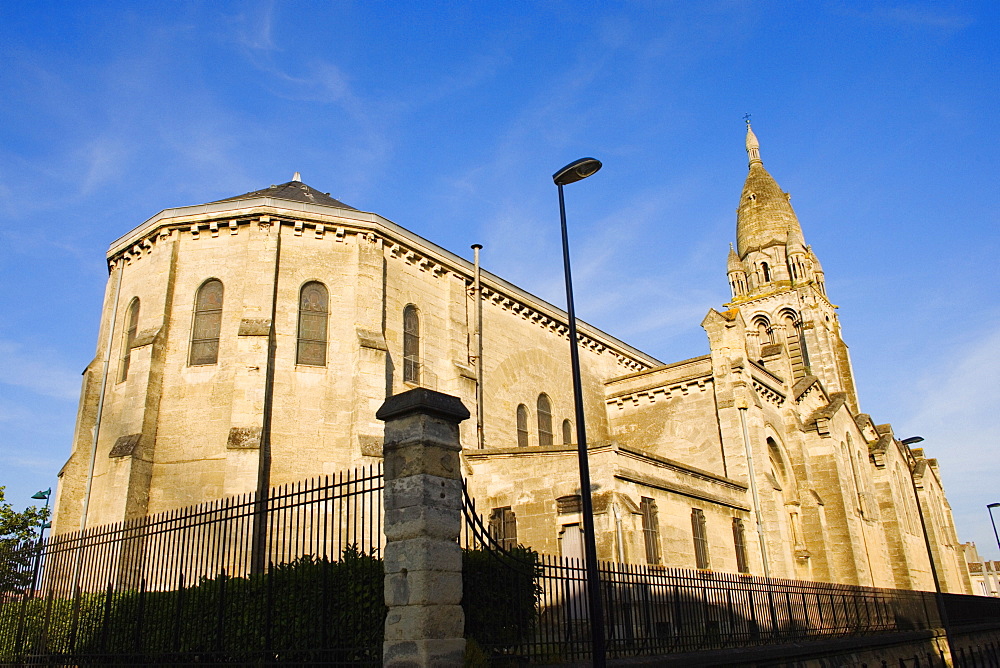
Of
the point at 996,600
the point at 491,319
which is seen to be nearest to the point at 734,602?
the point at 491,319

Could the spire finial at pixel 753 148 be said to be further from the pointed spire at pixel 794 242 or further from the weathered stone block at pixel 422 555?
the weathered stone block at pixel 422 555

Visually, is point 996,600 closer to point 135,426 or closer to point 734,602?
point 734,602

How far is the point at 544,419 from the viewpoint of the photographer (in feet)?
85.6

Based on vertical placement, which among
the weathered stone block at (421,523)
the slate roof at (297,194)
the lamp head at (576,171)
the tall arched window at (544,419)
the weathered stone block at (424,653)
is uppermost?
the slate roof at (297,194)

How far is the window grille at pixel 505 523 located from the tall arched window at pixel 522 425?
5489 mm

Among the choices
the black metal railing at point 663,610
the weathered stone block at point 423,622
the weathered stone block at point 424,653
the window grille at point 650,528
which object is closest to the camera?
the weathered stone block at point 424,653

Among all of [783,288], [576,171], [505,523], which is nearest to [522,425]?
[505,523]

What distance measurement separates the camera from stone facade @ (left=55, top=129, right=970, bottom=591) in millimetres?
17828

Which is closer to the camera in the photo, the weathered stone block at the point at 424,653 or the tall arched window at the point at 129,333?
the weathered stone block at the point at 424,653

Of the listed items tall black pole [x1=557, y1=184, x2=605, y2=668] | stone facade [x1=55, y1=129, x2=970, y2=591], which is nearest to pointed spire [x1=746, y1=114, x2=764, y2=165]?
stone facade [x1=55, y1=129, x2=970, y2=591]

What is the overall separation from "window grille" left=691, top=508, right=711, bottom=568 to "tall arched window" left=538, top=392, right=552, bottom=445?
641cm

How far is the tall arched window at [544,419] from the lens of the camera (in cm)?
2572

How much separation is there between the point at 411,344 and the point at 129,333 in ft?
25.2

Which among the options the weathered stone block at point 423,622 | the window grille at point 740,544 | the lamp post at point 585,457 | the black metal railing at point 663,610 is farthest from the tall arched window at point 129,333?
the window grille at point 740,544
